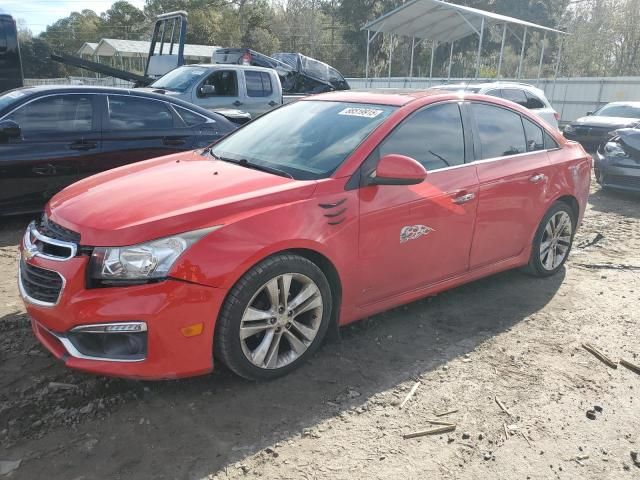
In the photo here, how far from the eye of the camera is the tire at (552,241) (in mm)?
4540

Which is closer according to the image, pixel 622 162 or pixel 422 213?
pixel 422 213

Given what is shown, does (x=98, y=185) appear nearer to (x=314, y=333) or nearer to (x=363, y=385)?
(x=314, y=333)

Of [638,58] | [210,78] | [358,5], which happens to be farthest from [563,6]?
[210,78]

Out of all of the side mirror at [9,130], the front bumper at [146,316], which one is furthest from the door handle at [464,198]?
the side mirror at [9,130]

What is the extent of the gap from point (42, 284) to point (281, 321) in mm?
1268

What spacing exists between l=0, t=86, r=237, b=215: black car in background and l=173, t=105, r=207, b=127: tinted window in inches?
2.6

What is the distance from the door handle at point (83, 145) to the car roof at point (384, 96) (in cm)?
284

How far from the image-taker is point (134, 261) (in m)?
2.56

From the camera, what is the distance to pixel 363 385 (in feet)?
10.0

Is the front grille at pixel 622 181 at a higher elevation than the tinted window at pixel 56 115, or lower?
lower

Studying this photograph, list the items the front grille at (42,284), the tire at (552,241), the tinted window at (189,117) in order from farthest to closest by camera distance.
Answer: the tinted window at (189,117)
the tire at (552,241)
the front grille at (42,284)

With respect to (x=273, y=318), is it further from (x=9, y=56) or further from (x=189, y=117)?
(x=9, y=56)

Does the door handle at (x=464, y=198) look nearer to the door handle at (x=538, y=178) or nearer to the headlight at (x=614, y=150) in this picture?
the door handle at (x=538, y=178)

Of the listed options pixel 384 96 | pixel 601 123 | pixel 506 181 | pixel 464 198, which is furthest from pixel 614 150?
pixel 384 96
